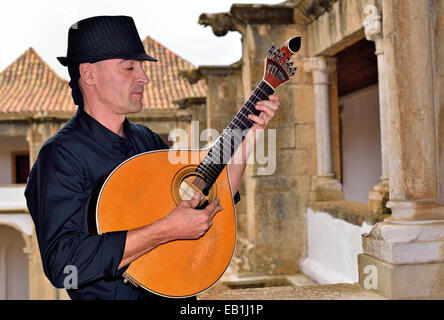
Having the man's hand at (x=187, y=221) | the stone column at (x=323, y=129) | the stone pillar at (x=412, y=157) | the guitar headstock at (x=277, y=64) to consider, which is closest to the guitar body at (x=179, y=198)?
the guitar headstock at (x=277, y=64)

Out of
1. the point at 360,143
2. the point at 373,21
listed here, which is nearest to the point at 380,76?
the point at 373,21

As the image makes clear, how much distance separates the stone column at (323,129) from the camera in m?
5.07

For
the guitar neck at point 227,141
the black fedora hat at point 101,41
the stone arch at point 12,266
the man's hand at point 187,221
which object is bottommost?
the stone arch at point 12,266

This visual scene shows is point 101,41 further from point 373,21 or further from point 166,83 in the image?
point 166,83

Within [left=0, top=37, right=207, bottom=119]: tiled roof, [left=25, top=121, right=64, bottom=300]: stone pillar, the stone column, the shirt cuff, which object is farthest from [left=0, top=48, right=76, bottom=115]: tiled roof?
the shirt cuff

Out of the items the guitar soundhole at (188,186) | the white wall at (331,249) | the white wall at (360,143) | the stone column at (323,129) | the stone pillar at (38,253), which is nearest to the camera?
the guitar soundhole at (188,186)

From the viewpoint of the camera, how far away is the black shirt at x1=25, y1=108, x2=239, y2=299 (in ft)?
3.00

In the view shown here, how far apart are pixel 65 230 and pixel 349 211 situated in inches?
147

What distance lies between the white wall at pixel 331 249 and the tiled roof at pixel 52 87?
6.41 m

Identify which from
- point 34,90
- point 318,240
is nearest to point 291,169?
point 318,240

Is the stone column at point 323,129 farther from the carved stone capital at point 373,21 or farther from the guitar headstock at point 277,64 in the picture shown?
the guitar headstock at point 277,64

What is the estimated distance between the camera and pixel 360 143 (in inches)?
365

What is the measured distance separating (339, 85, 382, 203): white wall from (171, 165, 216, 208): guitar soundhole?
7990 millimetres

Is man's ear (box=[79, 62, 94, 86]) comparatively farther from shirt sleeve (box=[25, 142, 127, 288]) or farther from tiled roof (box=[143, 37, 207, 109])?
tiled roof (box=[143, 37, 207, 109])
